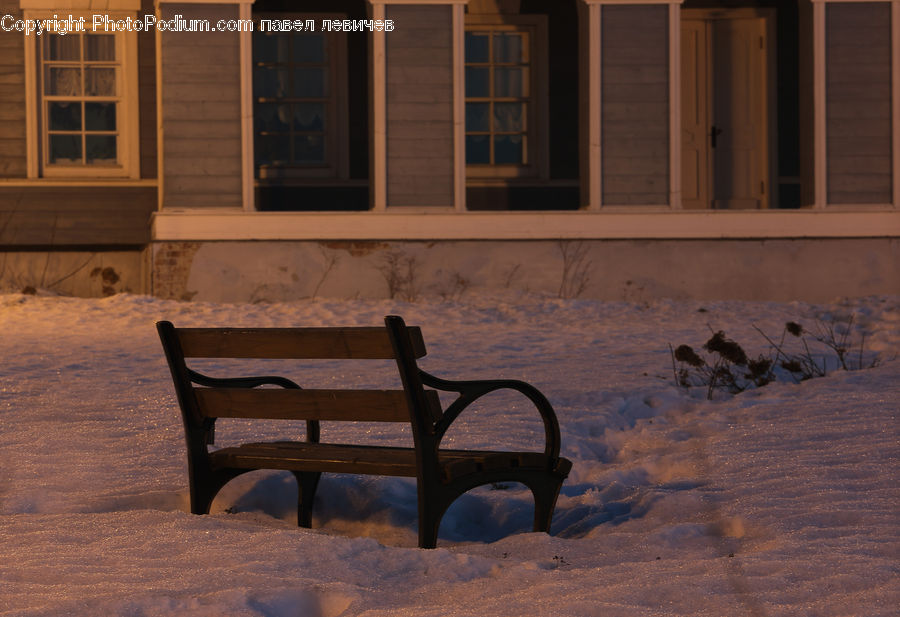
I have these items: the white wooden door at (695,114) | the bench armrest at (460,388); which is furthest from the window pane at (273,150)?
the bench armrest at (460,388)

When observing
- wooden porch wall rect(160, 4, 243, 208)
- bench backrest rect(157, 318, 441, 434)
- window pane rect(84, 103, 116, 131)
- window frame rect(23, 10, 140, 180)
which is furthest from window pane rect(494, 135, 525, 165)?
bench backrest rect(157, 318, 441, 434)

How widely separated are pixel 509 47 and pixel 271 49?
10.1ft

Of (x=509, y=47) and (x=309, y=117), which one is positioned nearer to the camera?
(x=309, y=117)

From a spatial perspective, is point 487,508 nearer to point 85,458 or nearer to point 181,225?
A: point 85,458

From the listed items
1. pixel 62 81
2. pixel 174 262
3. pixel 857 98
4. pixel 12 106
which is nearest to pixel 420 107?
pixel 174 262

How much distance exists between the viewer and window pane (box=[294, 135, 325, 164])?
1420 cm

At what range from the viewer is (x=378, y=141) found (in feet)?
39.8

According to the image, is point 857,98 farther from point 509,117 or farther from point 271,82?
point 271,82

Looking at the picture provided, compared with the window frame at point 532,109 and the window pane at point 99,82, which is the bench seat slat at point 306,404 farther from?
the window pane at point 99,82

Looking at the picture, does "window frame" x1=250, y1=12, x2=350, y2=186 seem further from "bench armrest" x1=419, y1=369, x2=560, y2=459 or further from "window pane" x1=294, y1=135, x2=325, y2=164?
"bench armrest" x1=419, y1=369, x2=560, y2=459

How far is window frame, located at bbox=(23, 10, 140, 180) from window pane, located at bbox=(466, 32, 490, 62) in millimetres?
4180

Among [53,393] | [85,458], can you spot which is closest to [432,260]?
[53,393]

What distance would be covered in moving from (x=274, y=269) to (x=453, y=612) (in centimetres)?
930

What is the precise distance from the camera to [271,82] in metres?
14.3
